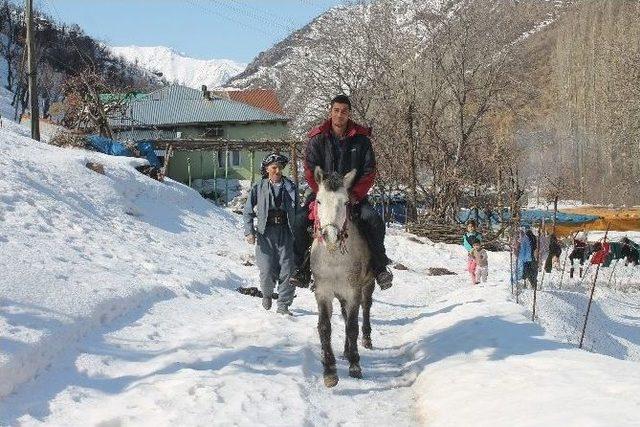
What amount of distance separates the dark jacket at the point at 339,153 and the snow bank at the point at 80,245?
9.44ft

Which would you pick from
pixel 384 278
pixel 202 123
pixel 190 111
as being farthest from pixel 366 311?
pixel 190 111

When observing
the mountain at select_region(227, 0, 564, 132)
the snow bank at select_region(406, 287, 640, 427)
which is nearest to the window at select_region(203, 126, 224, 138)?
the mountain at select_region(227, 0, 564, 132)

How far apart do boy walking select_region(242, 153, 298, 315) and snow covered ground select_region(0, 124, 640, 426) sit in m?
0.55

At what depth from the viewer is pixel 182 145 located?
29656 mm

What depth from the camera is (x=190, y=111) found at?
179ft

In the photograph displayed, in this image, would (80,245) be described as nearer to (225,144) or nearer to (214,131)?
(225,144)

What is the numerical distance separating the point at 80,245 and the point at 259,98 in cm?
5983

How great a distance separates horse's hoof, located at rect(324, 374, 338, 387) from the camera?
18.0 ft

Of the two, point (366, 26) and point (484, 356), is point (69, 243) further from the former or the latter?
point (366, 26)

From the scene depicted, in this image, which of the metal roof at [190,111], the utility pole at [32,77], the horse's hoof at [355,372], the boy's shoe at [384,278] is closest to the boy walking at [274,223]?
the boy's shoe at [384,278]

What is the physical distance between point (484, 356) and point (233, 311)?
151 inches

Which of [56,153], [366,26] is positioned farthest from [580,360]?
[366,26]

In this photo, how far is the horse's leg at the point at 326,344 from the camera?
18.2ft

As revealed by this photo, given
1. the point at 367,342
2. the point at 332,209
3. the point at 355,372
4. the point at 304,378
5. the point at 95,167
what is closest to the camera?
the point at 332,209
